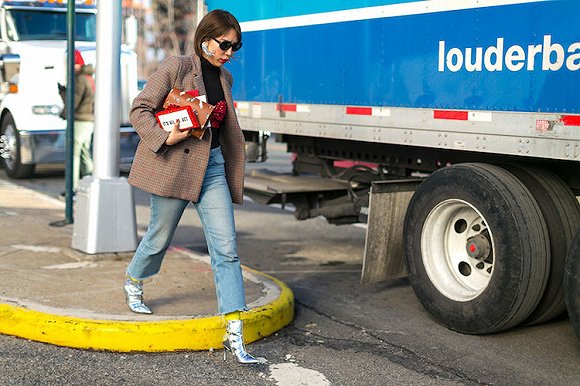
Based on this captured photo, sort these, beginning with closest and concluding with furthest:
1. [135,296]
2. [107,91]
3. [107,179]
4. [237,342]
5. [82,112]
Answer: [237,342] < [135,296] < [107,91] < [107,179] < [82,112]

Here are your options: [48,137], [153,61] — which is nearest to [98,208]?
[48,137]

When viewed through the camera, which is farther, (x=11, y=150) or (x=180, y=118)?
(x=11, y=150)

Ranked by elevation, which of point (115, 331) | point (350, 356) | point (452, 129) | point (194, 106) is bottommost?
point (350, 356)

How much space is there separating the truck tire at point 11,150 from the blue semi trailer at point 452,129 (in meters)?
7.56

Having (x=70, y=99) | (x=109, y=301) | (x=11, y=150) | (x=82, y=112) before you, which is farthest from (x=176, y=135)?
(x=11, y=150)

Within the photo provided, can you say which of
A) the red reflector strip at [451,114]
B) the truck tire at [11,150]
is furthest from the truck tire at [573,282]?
the truck tire at [11,150]

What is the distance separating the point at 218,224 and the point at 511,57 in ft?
6.57

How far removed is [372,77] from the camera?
6.86m

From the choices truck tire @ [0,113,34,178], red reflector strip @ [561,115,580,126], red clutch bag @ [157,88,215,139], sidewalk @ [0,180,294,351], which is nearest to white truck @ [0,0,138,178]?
truck tire @ [0,113,34,178]

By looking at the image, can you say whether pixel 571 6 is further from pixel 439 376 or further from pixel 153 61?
pixel 153 61

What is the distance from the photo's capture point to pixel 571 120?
5348 millimetres

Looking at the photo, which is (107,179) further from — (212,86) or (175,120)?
(175,120)

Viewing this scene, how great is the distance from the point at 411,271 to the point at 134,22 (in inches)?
373

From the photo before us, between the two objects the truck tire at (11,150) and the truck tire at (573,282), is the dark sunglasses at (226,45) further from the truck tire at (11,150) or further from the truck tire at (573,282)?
the truck tire at (11,150)
